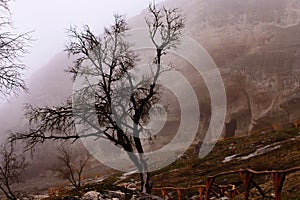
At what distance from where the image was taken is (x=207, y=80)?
59188 millimetres

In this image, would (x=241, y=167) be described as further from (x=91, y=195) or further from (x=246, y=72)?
(x=246, y=72)

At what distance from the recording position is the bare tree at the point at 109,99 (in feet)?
51.9

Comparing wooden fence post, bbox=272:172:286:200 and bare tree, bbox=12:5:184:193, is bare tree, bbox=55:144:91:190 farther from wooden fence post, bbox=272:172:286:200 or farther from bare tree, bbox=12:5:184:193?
wooden fence post, bbox=272:172:286:200

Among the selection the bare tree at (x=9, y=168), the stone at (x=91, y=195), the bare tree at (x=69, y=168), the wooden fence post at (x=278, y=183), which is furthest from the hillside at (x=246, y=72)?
the wooden fence post at (x=278, y=183)

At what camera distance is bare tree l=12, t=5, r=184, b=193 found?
15812mm

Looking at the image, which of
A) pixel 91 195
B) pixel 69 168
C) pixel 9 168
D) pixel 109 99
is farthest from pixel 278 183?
pixel 69 168

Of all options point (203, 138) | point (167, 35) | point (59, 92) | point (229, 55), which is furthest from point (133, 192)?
point (59, 92)

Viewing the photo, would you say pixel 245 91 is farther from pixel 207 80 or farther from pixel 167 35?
pixel 167 35

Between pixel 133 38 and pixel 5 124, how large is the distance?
98.1m

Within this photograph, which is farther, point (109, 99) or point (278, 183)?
point (109, 99)

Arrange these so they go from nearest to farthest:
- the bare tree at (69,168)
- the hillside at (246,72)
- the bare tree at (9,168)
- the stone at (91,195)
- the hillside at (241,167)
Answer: the stone at (91,195)
the hillside at (241,167)
the bare tree at (9,168)
the bare tree at (69,168)
the hillside at (246,72)

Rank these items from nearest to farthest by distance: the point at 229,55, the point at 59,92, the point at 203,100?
the point at 203,100 → the point at 229,55 → the point at 59,92

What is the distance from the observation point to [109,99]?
15.8 m

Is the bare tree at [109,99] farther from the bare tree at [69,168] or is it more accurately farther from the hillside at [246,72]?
the hillside at [246,72]
